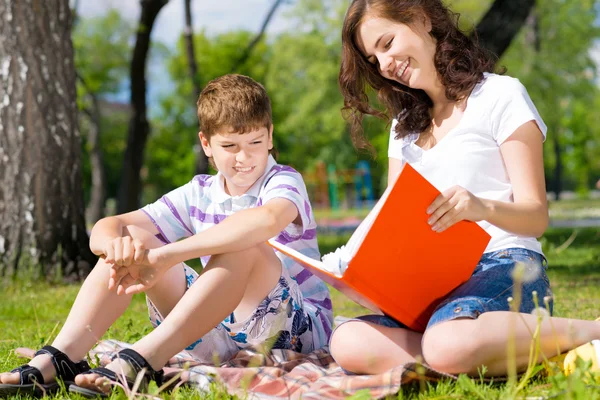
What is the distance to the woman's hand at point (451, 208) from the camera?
2.01 m

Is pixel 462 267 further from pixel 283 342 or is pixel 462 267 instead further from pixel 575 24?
pixel 575 24

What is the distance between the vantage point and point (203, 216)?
106 inches

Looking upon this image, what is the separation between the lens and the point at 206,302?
2.24 metres

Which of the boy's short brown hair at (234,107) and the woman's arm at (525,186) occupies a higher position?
the boy's short brown hair at (234,107)

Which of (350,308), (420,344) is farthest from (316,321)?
(350,308)

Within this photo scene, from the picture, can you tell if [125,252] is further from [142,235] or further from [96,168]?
[96,168]

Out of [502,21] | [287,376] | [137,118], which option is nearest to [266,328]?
[287,376]

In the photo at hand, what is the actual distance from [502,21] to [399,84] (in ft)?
15.5

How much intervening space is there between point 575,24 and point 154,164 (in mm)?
23504

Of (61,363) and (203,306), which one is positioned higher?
(203,306)

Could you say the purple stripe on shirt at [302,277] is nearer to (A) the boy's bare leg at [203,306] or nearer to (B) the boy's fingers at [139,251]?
(A) the boy's bare leg at [203,306]

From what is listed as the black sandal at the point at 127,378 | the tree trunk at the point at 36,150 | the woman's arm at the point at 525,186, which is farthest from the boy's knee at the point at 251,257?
the tree trunk at the point at 36,150

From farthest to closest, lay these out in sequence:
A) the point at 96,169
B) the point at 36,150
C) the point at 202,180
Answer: the point at 96,169, the point at 36,150, the point at 202,180

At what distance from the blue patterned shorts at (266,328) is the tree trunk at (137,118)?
336 inches
